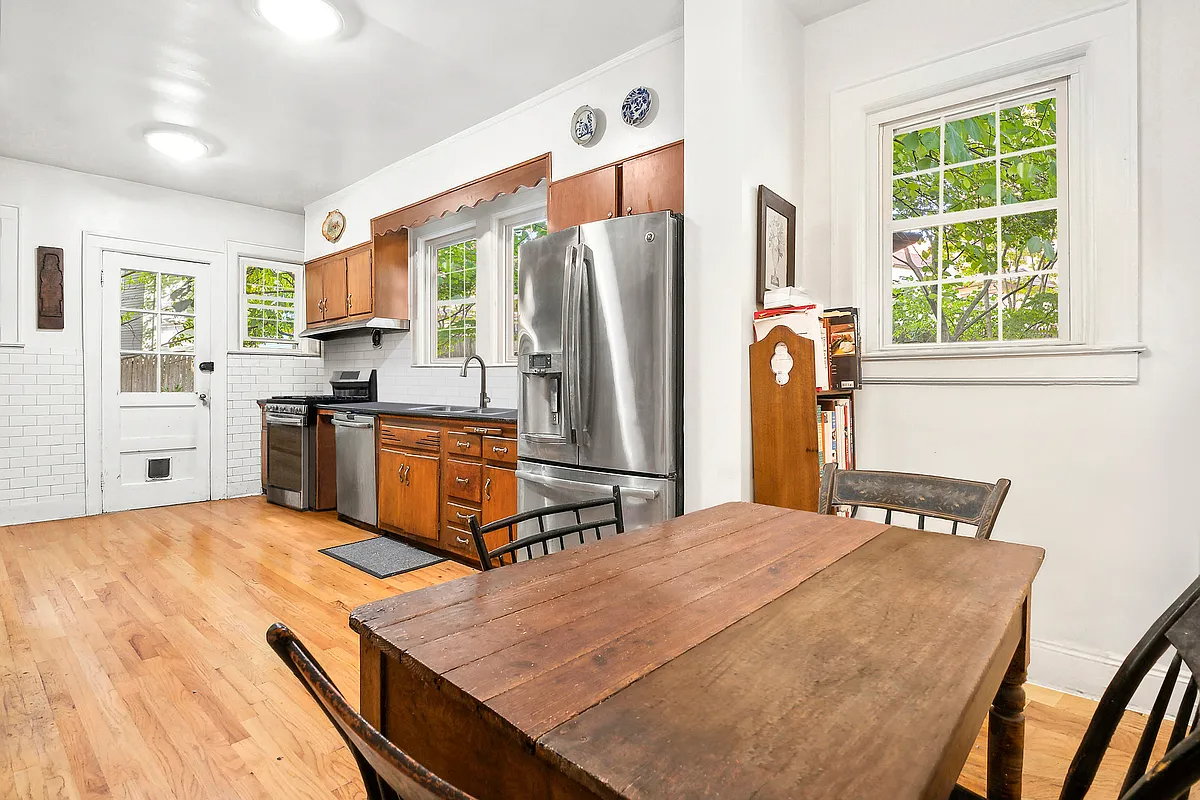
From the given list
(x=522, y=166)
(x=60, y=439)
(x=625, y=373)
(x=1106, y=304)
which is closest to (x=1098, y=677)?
(x=1106, y=304)

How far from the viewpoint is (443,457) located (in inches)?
148

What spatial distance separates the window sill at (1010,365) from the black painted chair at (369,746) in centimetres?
252

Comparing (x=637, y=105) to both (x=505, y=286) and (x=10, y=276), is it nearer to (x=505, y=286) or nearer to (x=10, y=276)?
(x=505, y=286)

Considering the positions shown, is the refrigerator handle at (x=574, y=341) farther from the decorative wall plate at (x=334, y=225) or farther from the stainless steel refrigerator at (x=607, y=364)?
the decorative wall plate at (x=334, y=225)

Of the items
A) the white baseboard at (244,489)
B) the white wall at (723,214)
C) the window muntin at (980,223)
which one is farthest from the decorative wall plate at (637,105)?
the white baseboard at (244,489)

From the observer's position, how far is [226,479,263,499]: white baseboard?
567 centimetres

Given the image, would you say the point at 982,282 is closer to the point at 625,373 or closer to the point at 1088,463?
the point at 1088,463

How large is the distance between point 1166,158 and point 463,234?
414 centimetres

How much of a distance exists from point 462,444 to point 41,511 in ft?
12.3

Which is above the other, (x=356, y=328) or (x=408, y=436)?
(x=356, y=328)

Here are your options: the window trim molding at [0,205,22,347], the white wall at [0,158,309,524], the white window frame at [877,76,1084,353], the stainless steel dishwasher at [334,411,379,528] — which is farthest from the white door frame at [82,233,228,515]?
the white window frame at [877,76,1084,353]

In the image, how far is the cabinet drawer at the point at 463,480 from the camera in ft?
11.6

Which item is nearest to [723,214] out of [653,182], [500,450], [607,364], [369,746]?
[653,182]

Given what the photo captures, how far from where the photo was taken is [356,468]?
453 cm
